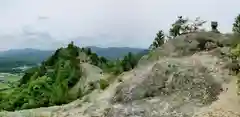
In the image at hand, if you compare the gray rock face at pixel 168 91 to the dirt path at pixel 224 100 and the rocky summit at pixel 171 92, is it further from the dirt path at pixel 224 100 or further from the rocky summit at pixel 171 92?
the dirt path at pixel 224 100

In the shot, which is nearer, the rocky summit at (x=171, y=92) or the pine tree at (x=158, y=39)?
the rocky summit at (x=171, y=92)

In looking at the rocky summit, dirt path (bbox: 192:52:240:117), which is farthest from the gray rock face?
dirt path (bbox: 192:52:240:117)

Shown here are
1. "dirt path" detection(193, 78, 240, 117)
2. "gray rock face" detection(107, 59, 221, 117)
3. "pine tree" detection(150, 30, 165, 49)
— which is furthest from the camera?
"pine tree" detection(150, 30, 165, 49)

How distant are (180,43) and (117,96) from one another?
228 inches

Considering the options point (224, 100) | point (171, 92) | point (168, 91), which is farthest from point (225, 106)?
point (168, 91)

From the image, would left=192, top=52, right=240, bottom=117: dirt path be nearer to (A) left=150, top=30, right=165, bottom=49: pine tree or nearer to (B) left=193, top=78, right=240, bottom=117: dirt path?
(B) left=193, top=78, right=240, bottom=117: dirt path

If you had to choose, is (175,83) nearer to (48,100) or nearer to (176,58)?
→ (176,58)

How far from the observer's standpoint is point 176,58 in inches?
883

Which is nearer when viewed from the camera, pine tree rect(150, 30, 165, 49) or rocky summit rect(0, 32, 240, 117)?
rocky summit rect(0, 32, 240, 117)

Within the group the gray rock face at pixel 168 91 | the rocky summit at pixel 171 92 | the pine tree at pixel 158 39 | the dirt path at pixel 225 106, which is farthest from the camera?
the pine tree at pixel 158 39

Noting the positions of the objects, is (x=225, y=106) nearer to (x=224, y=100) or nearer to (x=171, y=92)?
(x=224, y=100)

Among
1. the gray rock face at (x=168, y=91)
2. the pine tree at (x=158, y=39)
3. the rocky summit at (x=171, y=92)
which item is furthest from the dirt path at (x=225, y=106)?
the pine tree at (x=158, y=39)

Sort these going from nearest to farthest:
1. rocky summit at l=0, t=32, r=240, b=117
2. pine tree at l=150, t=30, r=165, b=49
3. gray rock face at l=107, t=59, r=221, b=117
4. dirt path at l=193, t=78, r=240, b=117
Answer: dirt path at l=193, t=78, r=240, b=117
rocky summit at l=0, t=32, r=240, b=117
gray rock face at l=107, t=59, r=221, b=117
pine tree at l=150, t=30, r=165, b=49

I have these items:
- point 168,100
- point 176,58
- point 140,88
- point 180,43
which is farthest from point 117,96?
point 180,43
